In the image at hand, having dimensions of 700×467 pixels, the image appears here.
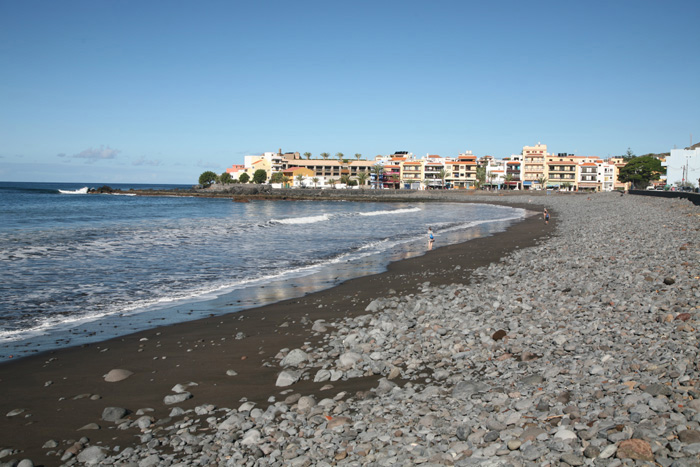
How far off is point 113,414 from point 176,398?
81cm

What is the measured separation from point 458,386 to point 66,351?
24.4ft

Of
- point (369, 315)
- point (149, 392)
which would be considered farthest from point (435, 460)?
point (369, 315)

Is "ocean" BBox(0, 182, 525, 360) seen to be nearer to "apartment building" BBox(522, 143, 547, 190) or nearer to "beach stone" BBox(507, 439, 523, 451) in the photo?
"beach stone" BBox(507, 439, 523, 451)

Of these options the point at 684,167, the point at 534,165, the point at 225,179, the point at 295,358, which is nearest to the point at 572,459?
the point at 295,358

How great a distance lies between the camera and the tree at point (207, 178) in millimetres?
187250

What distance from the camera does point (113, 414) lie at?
20.3 ft

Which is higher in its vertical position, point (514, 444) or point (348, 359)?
point (514, 444)

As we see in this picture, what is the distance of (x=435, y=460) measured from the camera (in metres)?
4.48

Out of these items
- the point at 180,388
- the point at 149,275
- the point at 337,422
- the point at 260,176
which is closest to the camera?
the point at 337,422

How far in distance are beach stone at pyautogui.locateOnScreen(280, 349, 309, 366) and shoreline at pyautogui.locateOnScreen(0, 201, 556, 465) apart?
195 mm

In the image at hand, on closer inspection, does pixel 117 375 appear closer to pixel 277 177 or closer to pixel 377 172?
pixel 377 172

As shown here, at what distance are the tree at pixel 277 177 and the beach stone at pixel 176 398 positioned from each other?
166 m

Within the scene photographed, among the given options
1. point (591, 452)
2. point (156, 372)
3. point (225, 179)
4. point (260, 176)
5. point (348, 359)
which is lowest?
point (156, 372)

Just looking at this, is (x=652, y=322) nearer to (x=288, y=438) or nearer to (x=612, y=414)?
(x=612, y=414)
